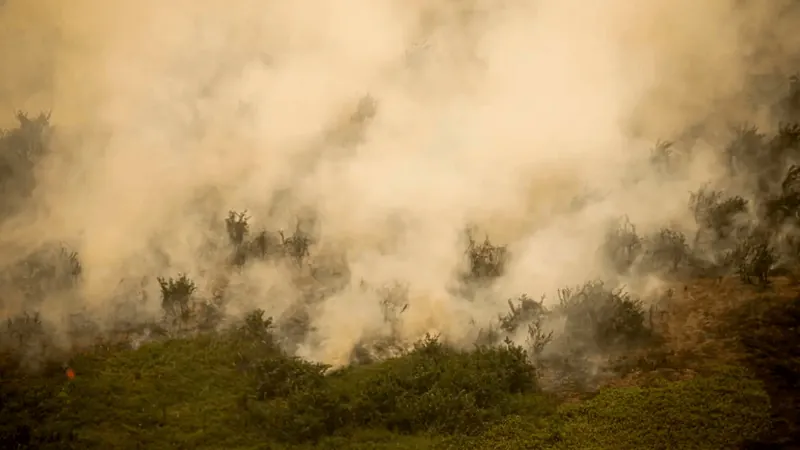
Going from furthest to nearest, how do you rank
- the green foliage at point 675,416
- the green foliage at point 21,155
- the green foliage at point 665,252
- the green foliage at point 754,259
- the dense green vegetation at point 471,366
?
1. the green foliage at point 21,155
2. the green foliage at point 665,252
3. the green foliage at point 754,259
4. the dense green vegetation at point 471,366
5. the green foliage at point 675,416

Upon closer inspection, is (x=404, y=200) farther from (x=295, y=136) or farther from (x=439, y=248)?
(x=295, y=136)

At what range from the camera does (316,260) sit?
12.3 ft

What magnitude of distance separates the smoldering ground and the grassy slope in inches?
15.5

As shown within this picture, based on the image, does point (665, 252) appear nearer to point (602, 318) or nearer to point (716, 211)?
point (716, 211)

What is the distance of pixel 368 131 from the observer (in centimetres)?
408

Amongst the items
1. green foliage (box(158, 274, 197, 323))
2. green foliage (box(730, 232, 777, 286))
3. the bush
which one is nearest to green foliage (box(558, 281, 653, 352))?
the bush

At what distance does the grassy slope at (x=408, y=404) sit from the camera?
282 centimetres

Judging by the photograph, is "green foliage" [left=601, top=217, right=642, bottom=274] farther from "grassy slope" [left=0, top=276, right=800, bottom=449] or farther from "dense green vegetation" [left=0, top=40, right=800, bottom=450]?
"grassy slope" [left=0, top=276, right=800, bottom=449]

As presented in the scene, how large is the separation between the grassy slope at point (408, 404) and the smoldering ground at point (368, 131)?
0.39 metres

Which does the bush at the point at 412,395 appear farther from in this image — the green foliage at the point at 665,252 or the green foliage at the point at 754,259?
the green foliage at the point at 754,259

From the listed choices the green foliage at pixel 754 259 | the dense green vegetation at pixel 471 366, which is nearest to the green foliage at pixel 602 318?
the dense green vegetation at pixel 471 366

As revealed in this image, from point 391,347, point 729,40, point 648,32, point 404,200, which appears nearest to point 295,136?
point 404,200

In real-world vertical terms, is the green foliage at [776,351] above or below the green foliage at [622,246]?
below

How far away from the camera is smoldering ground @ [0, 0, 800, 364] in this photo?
3.68 meters
